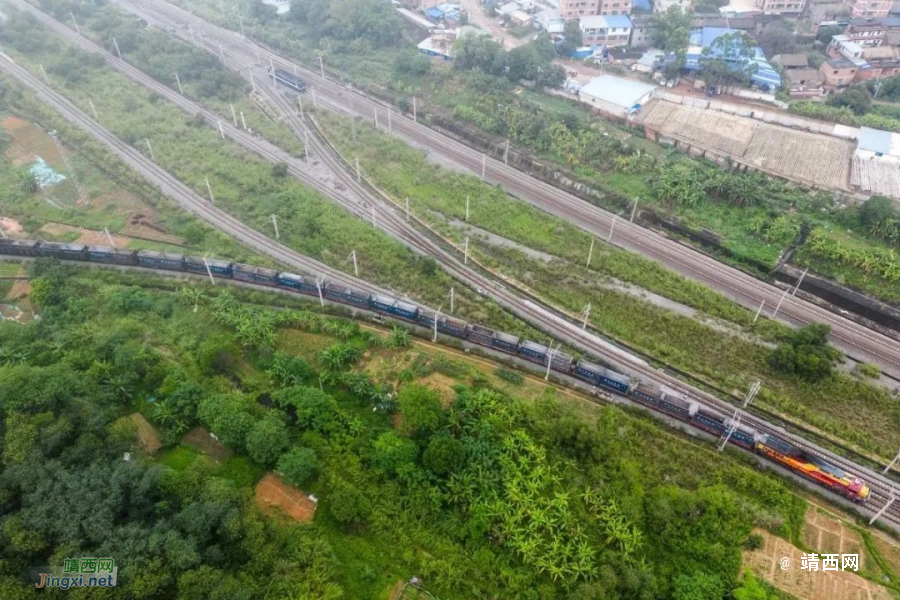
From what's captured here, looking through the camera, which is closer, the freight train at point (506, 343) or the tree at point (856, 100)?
the freight train at point (506, 343)

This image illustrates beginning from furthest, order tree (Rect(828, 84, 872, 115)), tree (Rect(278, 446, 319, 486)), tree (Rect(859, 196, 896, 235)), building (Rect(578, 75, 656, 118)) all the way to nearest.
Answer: building (Rect(578, 75, 656, 118))
tree (Rect(828, 84, 872, 115))
tree (Rect(859, 196, 896, 235))
tree (Rect(278, 446, 319, 486))

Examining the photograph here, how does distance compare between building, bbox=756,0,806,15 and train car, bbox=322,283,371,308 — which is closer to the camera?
train car, bbox=322,283,371,308

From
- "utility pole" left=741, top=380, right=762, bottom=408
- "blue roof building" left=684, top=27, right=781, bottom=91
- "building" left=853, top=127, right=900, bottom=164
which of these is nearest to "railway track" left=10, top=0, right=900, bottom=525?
"utility pole" left=741, top=380, right=762, bottom=408

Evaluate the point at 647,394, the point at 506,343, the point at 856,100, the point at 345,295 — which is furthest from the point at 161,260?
the point at 856,100

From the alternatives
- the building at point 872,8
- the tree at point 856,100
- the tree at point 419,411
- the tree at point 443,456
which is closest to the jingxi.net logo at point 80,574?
the tree at point 443,456

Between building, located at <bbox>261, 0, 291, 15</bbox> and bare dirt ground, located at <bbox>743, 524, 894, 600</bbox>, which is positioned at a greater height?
building, located at <bbox>261, 0, 291, 15</bbox>

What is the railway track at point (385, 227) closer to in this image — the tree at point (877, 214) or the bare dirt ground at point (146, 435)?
the bare dirt ground at point (146, 435)

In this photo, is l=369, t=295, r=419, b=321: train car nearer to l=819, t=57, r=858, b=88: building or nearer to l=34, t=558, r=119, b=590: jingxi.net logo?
l=34, t=558, r=119, b=590: jingxi.net logo
